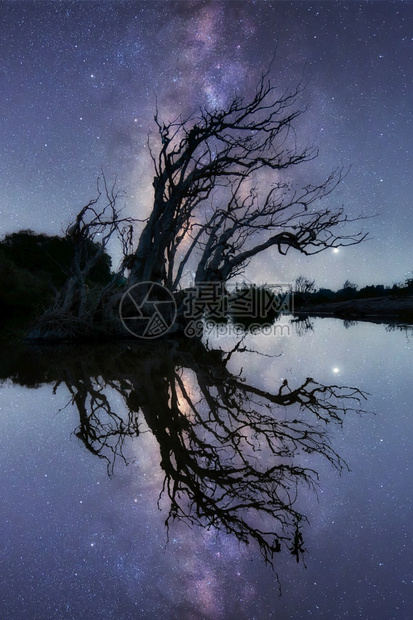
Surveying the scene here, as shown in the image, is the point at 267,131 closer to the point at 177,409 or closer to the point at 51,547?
the point at 177,409

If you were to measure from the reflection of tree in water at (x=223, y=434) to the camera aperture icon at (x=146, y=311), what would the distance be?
4.37 m

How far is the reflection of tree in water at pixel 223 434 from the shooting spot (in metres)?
1.33

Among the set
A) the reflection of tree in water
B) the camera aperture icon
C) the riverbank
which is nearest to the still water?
the reflection of tree in water

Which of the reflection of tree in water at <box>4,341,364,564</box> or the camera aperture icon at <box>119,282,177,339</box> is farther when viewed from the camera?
the camera aperture icon at <box>119,282,177,339</box>

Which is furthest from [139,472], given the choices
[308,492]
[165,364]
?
[165,364]

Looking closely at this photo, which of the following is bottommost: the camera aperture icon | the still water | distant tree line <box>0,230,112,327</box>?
the still water

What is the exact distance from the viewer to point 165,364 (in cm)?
463

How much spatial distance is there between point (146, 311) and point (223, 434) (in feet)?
22.6

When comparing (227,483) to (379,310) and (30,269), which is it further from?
(30,269)

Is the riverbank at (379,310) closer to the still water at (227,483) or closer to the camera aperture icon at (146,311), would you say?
the camera aperture icon at (146,311)

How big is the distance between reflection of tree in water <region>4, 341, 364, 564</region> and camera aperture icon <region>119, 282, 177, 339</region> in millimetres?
4373

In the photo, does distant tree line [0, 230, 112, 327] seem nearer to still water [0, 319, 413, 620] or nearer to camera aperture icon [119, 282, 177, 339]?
camera aperture icon [119, 282, 177, 339]

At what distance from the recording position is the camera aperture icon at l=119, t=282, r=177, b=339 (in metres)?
8.48

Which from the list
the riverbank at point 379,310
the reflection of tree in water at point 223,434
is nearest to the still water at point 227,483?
the reflection of tree in water at point 223,434
